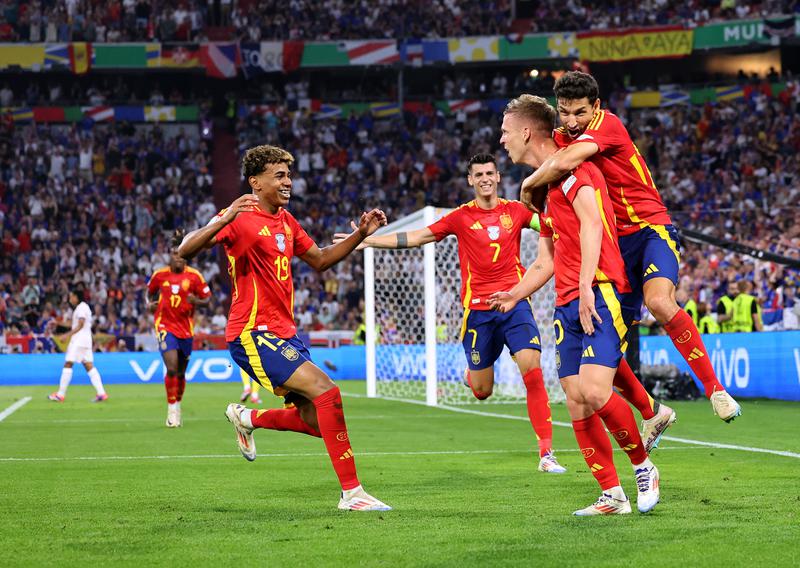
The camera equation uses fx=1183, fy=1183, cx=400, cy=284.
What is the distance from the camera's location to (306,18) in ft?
154

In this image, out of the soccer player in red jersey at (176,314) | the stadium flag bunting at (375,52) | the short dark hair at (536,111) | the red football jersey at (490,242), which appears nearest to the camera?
the short dark hair at (536,111)

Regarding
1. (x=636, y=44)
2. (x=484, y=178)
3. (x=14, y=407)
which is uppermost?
(x=636, y=44)

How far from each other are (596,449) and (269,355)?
90.2 inches

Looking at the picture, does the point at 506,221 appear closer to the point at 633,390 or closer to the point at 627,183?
the point at 633,390

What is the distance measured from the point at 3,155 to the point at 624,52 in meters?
22.5

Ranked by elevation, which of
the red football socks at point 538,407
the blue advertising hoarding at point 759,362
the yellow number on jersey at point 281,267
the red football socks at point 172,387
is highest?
the yellow number on jersey at point 281,267

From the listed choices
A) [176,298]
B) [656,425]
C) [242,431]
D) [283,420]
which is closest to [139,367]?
[176,298]

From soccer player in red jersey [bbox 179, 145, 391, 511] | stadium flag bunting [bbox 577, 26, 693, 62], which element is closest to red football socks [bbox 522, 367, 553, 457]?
soccer player in red jersey [bbox 179, 145, 391, 511]

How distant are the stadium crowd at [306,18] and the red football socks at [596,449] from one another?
38.8 meters

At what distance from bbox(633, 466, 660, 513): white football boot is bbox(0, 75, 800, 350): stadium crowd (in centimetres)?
2659

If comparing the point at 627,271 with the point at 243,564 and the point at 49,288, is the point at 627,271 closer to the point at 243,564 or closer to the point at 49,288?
the point at 243,564

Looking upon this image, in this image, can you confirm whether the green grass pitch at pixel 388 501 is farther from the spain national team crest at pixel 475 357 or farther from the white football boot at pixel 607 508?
the spain national team crest at pixel 475 357

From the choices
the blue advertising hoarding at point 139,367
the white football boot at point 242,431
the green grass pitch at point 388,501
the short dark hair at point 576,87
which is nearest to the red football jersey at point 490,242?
the green grass pitch at point 388,501

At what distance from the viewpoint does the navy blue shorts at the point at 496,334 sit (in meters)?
11.0
